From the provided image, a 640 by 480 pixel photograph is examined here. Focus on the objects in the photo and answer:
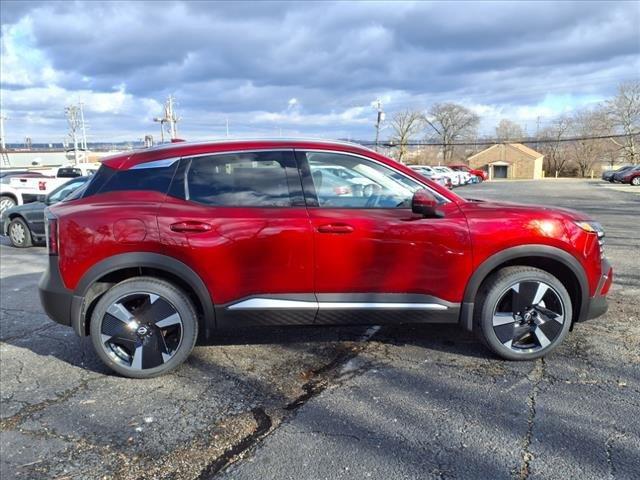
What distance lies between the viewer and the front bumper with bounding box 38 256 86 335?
145 inches

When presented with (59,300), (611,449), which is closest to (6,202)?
(59,300)

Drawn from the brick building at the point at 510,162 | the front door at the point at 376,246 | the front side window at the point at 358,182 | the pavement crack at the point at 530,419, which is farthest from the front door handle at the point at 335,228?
the brick building at the point at 510,162

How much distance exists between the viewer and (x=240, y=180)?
3.79 m

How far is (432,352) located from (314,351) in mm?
972

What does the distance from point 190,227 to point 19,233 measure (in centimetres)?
865

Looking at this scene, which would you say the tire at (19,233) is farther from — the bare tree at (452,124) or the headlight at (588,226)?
the bare tree at (452,124)

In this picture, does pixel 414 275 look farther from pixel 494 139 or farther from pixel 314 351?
pixel 494 139

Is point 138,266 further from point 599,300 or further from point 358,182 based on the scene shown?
point 599,300

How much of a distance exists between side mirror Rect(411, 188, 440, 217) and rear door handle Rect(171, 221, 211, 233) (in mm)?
1475

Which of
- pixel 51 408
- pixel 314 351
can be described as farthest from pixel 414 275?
pixel 51 408

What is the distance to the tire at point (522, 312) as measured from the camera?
379 cm

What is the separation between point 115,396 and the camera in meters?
3.55

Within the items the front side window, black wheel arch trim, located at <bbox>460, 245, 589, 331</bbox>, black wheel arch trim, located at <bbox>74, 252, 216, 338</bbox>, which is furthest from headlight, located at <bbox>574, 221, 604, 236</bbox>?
black wheel arch trim, located at <bbox>74, 252, 216, 338</bbox>

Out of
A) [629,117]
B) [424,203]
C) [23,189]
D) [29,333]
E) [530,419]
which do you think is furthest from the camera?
[629,117]
